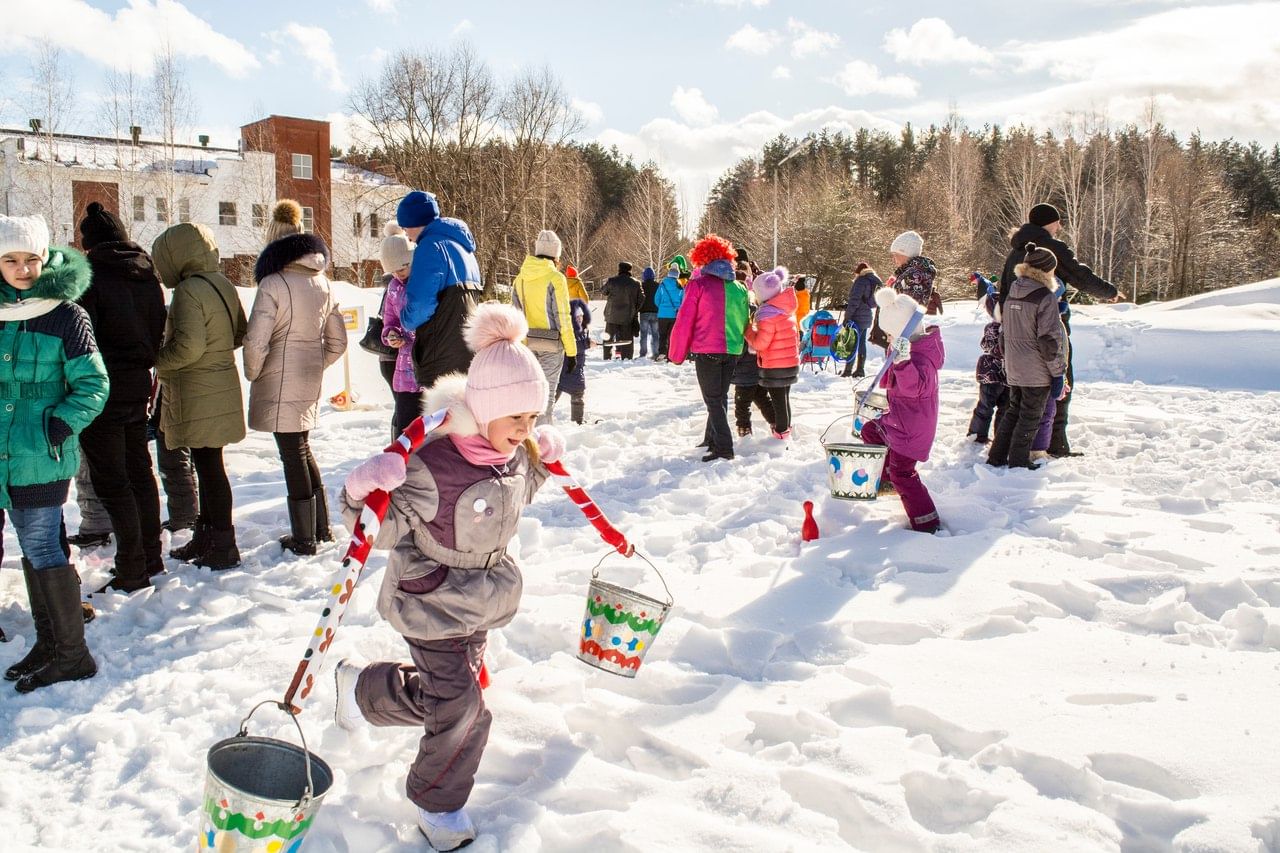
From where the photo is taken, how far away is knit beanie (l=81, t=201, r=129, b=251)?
4449mm

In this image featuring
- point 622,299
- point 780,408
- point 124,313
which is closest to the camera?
point 124,313

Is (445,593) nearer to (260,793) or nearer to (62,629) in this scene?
(260,793)

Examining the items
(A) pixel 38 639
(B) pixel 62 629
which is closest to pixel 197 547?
(A) pixel 38 639

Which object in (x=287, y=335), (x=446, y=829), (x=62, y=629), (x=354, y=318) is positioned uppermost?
(x=354, y=318)

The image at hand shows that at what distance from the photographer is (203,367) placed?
15.7 feet

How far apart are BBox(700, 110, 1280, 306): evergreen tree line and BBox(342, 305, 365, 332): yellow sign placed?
2013cm

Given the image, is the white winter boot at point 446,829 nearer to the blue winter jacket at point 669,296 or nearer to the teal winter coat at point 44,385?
the teal winter coat at point 44,385

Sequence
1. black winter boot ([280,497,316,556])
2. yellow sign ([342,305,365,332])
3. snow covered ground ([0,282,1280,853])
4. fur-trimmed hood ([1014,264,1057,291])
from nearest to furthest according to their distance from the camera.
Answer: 1. snow covered ground ([0,282,1280,853])
2. black winter boot ([280,497,316,556])
3. fur-trimmed hood ([1014,264,1057,291])
4. yellow sign ([342,305,365,332])

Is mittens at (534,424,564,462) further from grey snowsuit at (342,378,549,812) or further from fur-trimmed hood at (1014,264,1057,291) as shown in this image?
fur-trimmed hood at (1014,264,1057,291)

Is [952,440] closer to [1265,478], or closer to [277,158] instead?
[1265,478]

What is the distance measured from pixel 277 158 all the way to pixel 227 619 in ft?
136

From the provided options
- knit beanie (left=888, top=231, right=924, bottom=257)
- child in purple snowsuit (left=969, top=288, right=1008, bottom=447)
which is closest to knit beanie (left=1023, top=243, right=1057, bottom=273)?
child in purple snowsuit (left=969, top=288, right=1008, bottom=447)

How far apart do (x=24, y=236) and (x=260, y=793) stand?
8.38ft

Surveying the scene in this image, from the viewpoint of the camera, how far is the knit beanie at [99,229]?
4449 mm
